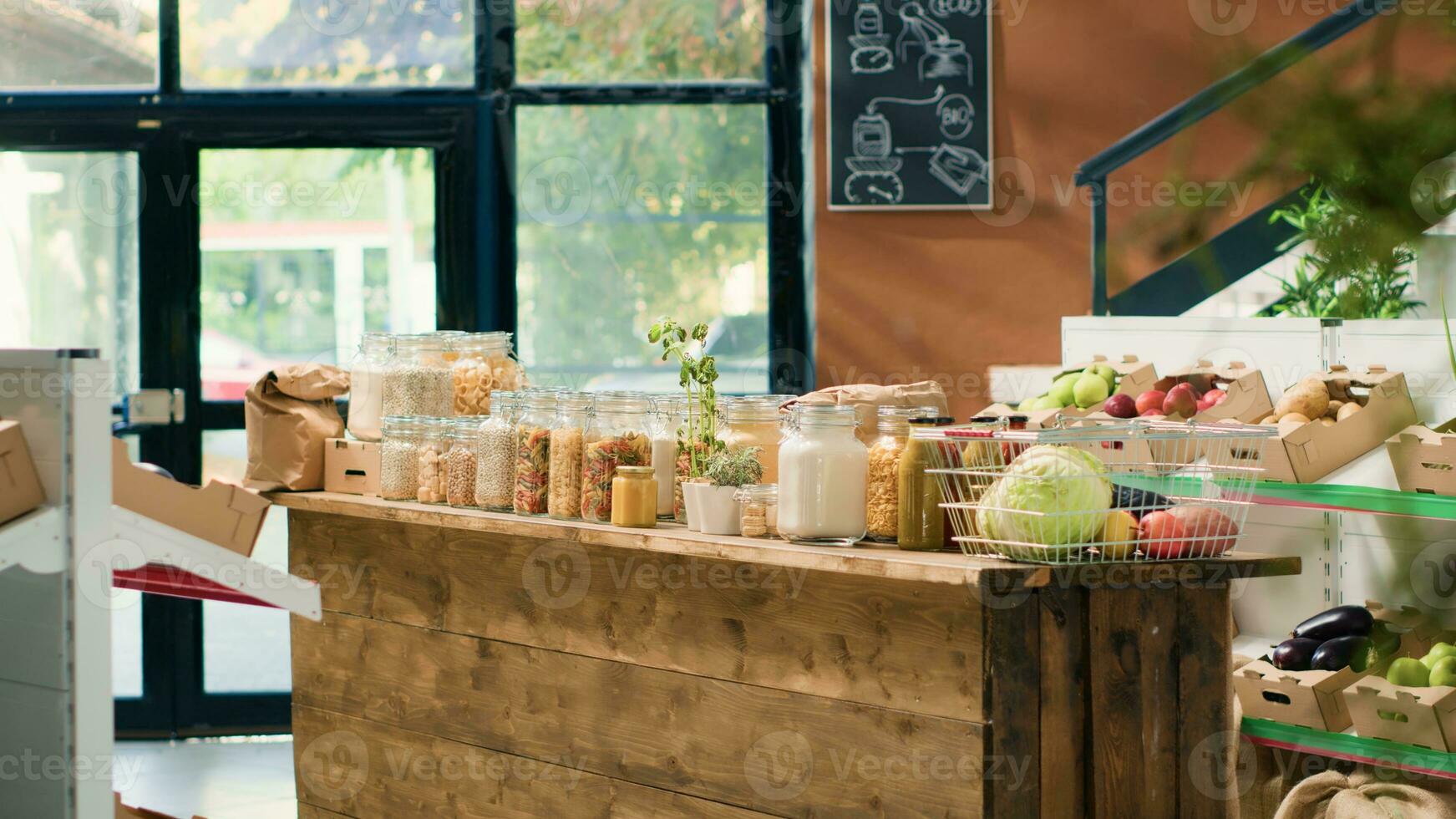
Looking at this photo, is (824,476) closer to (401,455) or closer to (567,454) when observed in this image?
(567,454)

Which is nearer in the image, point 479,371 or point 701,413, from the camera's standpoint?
point 701,413

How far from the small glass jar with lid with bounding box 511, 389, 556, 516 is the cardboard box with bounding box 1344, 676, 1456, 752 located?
160 centimetres

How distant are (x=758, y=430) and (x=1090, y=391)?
1.14 m

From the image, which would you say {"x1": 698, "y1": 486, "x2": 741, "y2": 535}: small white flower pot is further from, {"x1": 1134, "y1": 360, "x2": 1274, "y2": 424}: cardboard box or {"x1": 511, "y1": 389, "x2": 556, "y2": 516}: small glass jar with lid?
{"x1": 1134, "y1": 360, "x2": 1274, "y2": 424}: cardboard box

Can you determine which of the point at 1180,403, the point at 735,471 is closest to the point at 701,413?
the point at 735,471

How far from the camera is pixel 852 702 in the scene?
6.60ft

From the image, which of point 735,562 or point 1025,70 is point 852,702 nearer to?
point 735,562

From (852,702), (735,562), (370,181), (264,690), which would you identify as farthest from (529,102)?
(852,702)

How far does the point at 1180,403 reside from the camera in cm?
277

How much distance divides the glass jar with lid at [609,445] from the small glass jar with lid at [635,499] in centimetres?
5

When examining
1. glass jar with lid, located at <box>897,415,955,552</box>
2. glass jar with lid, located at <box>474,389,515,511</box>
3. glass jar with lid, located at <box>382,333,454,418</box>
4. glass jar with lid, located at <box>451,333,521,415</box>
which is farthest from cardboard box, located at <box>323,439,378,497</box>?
glass jar with lid, located at <box>897,415,955,552</box>

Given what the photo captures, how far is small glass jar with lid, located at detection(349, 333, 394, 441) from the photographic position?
2.79 m

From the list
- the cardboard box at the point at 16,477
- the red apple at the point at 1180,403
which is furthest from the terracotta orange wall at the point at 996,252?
the cardboard box at the point at 16,477

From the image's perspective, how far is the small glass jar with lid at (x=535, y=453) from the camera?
2354 mm
